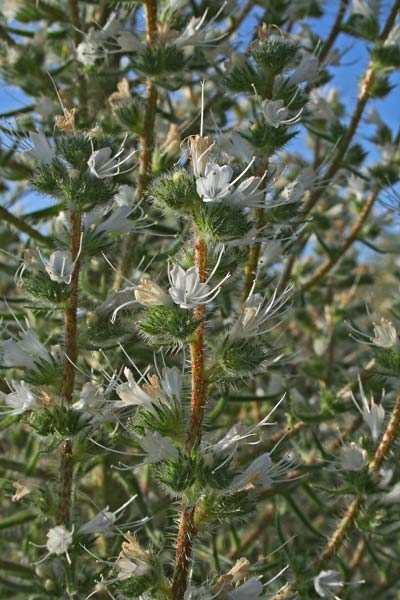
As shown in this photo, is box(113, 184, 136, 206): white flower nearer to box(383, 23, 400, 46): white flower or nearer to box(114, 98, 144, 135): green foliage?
box(114, 98, 144, 135): green foliage

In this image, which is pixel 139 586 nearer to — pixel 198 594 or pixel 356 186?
→ pixel 198 594

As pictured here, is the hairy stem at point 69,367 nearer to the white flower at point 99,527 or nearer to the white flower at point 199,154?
the white flower at point 99,527

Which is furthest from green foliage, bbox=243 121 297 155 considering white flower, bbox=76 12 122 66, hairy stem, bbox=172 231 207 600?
white flower, bbox=76 12 122 66

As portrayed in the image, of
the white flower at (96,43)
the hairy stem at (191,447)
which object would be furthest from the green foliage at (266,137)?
the white flower at (96,43)

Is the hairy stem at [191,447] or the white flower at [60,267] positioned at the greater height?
the white flower at [60,267]

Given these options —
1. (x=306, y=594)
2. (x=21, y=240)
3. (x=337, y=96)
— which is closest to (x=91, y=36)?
(x=21, y=240)

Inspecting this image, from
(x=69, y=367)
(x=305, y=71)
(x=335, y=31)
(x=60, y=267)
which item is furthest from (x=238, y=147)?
(x=335, y=31)

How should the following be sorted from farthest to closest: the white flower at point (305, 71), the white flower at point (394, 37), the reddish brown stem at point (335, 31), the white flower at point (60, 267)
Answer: the reddish brown stem at point (335, 31), the white flower at point (394, 37), the white flower at point (305, 71), the white flower at point (60, 267)
